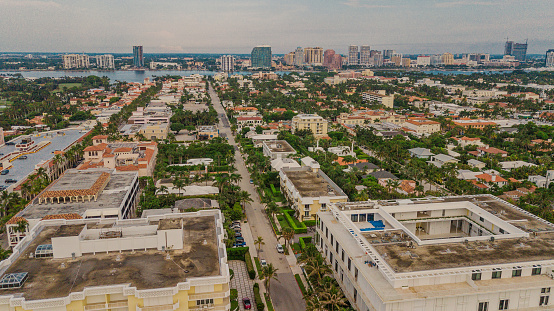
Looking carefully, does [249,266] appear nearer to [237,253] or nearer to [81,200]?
[237,253]

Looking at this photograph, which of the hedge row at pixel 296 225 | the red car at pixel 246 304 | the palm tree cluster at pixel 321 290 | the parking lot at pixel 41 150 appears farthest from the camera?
the parking lot at pixel 41 150

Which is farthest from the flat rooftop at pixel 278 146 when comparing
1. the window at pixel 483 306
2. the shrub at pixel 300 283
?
the window at pixel 483 306

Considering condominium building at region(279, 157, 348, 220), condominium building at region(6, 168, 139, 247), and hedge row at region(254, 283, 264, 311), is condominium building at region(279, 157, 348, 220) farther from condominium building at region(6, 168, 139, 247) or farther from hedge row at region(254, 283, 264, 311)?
condominium building at region(6, 168, 139, 247)

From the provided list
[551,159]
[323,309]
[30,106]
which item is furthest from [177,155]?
[30,106]

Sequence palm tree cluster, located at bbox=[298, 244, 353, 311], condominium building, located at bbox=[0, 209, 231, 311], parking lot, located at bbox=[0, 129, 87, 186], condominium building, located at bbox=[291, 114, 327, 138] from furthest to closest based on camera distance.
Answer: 1. condominium building, located at bbox=[291, 114, 327, 138]
2. parking lot, located at bbox=[0, 129, 87, 186]
3. palm tree cluster, located at bbox=[298, 244, 353, 311]
4. condominium building, located at bbox=[0, 209, 231, 311]

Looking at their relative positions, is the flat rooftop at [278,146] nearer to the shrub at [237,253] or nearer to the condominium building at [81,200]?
the condominium building at [81,200]

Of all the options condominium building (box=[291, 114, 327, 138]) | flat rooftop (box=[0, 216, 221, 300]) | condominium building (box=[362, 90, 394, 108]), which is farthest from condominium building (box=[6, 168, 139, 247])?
condominium building (box=[362, 90, 394, 108])
